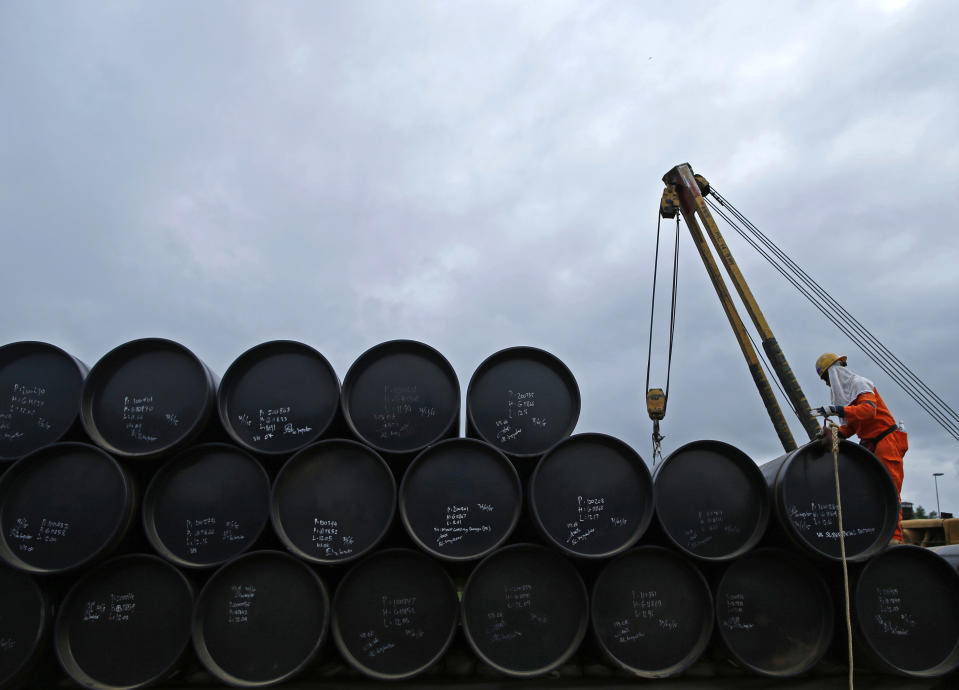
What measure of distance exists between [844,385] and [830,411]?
0.43m

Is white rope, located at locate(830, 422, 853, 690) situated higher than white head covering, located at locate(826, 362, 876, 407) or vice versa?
white head covering, located at locate(826, 362, 876, 407)

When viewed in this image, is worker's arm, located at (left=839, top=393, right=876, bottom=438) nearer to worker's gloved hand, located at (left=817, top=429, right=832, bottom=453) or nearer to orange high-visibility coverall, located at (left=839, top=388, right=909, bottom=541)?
orange high-visibility coverall, located at (left=839, top=388, right=909, bottom=541)

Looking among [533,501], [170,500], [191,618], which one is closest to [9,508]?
[170,500]

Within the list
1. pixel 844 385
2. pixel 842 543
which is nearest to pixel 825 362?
pixel 844 385

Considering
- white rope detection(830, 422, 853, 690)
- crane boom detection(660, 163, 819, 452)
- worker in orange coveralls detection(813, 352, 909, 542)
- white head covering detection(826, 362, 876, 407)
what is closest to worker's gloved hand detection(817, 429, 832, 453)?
white rope detection(830, 422, 853, 690)

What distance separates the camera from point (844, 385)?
5.17 metres

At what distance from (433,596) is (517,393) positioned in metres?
1.41

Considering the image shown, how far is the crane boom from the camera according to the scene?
725 centimetres

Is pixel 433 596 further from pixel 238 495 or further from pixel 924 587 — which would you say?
pixel 924 587

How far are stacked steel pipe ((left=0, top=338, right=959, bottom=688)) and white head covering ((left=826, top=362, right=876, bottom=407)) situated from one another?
132 centimetres

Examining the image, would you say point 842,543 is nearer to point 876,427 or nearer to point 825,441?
point 825,441

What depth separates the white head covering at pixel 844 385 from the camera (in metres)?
4.97

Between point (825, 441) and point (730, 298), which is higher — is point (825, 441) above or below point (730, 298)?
below

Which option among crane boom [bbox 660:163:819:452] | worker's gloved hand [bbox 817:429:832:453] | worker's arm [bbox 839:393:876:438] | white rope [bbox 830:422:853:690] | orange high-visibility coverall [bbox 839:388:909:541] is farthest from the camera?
crane boom [bbox 660:163:819:452]
